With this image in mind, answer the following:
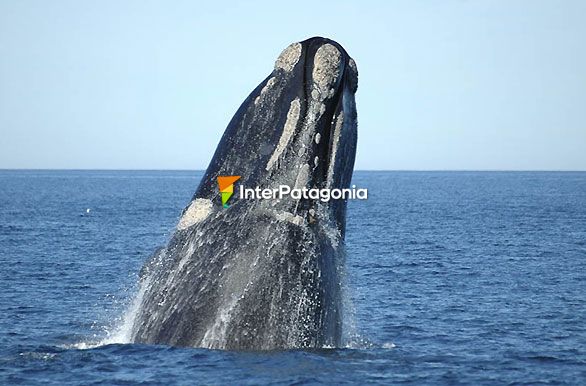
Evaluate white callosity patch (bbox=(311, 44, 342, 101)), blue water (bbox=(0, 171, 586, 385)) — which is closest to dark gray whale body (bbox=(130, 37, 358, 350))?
white callosity patch (bbox=(311, 44, 342, 101))

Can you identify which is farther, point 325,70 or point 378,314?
point 378,314

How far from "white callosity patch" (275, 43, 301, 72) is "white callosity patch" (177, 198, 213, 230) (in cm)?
177

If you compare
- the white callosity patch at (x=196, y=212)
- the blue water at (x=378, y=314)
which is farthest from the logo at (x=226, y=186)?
the blue water at (x=378, y=314)

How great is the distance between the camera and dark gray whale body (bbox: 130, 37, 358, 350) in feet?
31.2

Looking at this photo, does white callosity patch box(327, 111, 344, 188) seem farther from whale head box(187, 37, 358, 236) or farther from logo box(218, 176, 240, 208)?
logo box(218, 176, 240, 208)

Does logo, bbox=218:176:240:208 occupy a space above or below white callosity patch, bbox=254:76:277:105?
below

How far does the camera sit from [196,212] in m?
10.1

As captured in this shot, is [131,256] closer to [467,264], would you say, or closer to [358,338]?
[467,264]

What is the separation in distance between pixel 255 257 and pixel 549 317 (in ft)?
40.0

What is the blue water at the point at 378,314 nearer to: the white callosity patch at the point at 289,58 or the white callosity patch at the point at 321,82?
the white callosity patch at the point at 321,82

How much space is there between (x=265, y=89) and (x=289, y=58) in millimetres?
448

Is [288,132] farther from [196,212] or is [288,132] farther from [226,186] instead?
[196,212]

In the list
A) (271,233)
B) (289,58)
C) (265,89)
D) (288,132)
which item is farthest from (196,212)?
(289,58)

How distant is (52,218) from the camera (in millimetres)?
57156
